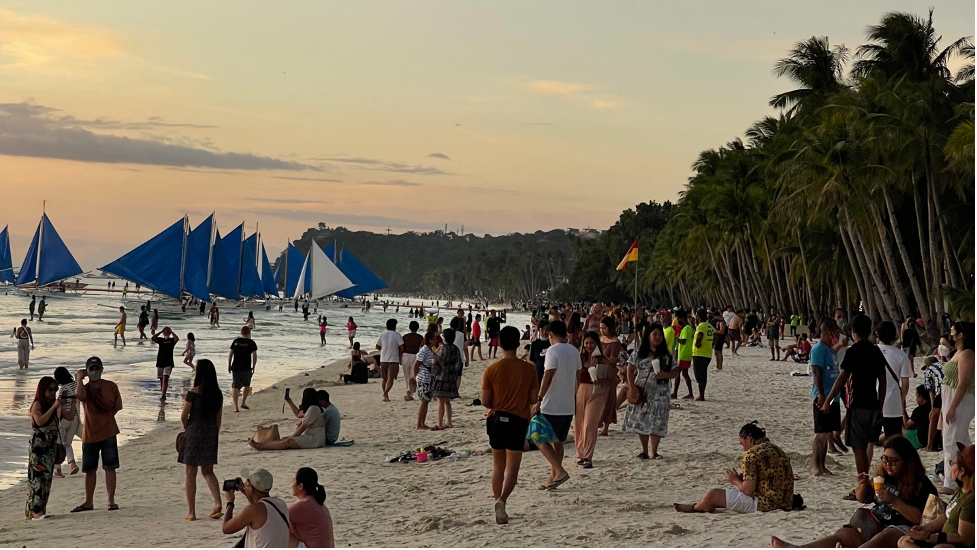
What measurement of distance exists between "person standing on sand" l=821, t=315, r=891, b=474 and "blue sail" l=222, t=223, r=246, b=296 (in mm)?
74292

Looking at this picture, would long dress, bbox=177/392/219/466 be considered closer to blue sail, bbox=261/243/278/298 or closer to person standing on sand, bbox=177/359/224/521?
person standing on sand, bbox=177/359/224/521

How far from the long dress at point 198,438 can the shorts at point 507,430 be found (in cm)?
249

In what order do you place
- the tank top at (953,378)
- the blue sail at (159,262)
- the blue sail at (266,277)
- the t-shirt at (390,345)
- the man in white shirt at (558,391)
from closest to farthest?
the tank top at (953,378), the man in white shirt at (558,391), the t-shirt at (390,345), the blue sail at (159,262), the blue sail at (266,277)

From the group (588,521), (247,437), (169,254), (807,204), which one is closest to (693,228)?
(807,204)

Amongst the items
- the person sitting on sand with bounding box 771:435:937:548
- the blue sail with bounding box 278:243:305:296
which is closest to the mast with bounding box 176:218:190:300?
the blue sail with bounding box 278:243:305:296

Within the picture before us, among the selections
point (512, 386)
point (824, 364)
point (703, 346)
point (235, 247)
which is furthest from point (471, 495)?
point (235, 247)

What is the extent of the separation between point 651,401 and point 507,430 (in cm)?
267

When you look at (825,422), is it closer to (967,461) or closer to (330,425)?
(967,461)

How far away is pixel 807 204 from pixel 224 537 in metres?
32.7

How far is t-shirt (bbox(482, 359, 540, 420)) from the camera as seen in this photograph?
7699 mm

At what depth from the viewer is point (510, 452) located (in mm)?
7820

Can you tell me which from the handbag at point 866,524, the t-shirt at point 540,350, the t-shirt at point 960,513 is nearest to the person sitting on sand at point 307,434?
the t-shirt at point 540,350

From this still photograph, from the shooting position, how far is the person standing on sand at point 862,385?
817 centimetres

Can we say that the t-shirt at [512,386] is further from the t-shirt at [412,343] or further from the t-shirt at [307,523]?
the t-shirt at [412,343]
